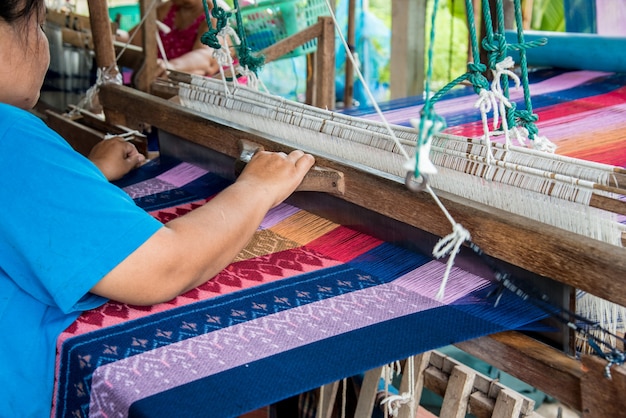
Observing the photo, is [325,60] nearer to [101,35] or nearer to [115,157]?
[101,35]

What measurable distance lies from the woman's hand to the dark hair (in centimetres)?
99

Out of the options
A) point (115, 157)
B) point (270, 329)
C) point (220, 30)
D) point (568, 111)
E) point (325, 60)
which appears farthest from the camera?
point (325, 60)

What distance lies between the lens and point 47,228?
1245 millimetres

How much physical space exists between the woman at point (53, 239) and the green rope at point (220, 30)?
2.15 feet

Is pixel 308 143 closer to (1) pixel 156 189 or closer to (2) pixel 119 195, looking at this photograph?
(1) pixel 156 189

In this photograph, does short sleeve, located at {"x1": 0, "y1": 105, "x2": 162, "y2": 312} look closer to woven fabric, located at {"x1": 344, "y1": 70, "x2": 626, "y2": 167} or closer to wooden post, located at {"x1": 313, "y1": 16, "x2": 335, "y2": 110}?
woven fabric, located at {"x1": 344, "y1": 70, "x2": 626, "y2": 167}

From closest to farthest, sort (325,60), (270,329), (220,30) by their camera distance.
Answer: (270,329) < (220,30) < (325,60)

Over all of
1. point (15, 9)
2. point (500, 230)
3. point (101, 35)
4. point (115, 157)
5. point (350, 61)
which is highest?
point (15, 9)

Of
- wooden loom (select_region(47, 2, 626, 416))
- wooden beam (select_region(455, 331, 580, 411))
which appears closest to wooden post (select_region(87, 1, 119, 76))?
wooden loom (select_region(47, 2, 626, 416))

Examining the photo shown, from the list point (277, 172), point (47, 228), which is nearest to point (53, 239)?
point (47, 228)

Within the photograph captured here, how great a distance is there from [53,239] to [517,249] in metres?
0.80

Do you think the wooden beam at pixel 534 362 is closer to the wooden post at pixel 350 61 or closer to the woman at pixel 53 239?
the woman at pixel 53 239

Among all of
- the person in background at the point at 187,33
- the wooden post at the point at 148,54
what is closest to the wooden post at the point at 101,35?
the wooden post at the point at 148,54

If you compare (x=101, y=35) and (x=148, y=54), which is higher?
(x=101, y=35)
